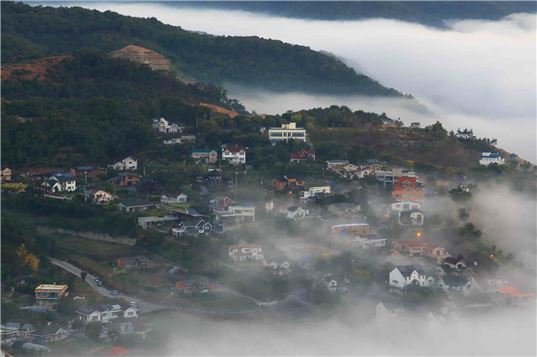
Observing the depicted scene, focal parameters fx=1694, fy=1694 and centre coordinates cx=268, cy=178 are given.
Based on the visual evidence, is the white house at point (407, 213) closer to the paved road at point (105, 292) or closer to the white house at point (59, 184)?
the white house at point (59, 184)

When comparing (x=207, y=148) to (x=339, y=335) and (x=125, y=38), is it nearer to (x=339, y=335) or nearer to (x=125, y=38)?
(x=339, y=335)

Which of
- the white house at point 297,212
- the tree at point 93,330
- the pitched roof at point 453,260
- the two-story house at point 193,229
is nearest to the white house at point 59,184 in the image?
the two-story house at point 193,229

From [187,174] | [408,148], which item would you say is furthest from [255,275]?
[408,148]

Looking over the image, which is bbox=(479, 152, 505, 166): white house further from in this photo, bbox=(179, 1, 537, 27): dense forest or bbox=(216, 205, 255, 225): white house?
bbox=(179, 1, 537, 27): dense forest

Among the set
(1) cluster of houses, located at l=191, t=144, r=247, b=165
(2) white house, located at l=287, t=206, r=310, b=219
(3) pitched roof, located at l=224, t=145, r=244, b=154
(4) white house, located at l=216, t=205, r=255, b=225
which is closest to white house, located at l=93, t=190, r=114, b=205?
(4) white house, located at l=216, t=205, r=255, b=225

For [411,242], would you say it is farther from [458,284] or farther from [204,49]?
[204,49]

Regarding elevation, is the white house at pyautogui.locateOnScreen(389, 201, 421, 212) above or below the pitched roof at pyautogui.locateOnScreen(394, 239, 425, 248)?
above

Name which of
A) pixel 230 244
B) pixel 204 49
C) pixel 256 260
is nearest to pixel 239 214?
pixel 230 244
